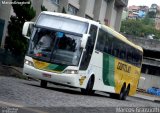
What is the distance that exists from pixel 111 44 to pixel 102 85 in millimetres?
1976

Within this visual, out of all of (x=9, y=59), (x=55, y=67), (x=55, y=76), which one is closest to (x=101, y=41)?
(x=55, y=67)

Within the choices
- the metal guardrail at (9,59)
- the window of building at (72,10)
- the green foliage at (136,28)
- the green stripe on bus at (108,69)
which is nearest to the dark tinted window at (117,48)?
the green stripe on bus at (108,69)

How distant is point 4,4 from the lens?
3316cm

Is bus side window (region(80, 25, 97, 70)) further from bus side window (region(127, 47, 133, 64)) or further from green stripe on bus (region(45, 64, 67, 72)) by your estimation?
bus side window (region(127, 47, 133, 64))

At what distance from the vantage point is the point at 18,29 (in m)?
30.9

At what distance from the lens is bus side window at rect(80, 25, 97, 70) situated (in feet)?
64.5

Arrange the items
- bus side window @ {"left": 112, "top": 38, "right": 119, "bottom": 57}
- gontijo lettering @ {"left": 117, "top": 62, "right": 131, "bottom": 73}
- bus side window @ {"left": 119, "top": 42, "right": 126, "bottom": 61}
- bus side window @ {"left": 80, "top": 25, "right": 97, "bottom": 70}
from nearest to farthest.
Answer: bus side window @ {"left": 80, "top": 25, "right": 97, "bottom": 70} → bus side window @ {"left": 112, "top": 38, "right": 119, "bottom": 57} → bus side window @ {"left": 119, "top": 42, "right": 126, "bottom": 61} → gontijo lettering @ {"left": 117, "top": 62, "right": 131, "bottom": 73}

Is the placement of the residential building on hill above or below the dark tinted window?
above

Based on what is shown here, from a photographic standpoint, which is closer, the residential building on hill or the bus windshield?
the bus windshield

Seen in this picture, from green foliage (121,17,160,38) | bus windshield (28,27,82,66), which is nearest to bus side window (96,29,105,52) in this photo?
bus windshield (28,27,82,66)

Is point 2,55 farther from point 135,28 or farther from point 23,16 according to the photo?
point 135,28

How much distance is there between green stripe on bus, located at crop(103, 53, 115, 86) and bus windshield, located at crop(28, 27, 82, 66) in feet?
9.65

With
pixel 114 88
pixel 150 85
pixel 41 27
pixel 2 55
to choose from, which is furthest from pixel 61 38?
pixel 150 85

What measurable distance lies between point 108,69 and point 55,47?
461 centimetres
